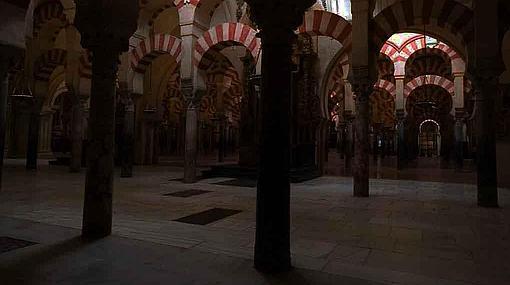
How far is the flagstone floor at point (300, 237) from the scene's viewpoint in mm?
1982

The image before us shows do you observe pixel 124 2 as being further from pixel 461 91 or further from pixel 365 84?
pixel 461 91

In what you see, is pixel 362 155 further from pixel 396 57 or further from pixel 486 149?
pixel 396 57

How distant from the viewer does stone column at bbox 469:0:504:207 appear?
14.6 feet

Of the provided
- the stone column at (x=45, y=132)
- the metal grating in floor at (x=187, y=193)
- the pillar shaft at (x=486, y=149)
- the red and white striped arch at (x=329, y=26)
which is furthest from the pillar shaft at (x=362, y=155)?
the stone column at (x=45, y=132)

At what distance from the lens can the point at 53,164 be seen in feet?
34.4

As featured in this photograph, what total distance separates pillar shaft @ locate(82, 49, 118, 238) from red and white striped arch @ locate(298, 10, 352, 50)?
488cm

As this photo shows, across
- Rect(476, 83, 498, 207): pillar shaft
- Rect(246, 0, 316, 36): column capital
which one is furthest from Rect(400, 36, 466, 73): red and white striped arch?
Rect(246, 0, 316, 36): column capital

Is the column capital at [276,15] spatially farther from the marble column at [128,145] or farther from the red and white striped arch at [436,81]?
the red and white striped arch at [436,81]

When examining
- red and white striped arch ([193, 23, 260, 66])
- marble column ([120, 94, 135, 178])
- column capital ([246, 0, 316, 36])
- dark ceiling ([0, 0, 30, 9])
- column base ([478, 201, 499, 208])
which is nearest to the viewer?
column capital ([246, 0, 316, 36])

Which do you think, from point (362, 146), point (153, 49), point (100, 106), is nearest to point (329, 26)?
point (362, 146)

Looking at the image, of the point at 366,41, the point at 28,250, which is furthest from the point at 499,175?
the point at 28,250

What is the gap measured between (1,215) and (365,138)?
4.87 m

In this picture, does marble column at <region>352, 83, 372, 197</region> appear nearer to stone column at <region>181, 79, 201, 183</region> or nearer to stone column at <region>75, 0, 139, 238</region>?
stone column at <region>181, 79, 201, 183</region>

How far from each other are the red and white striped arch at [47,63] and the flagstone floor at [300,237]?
17.5ft
